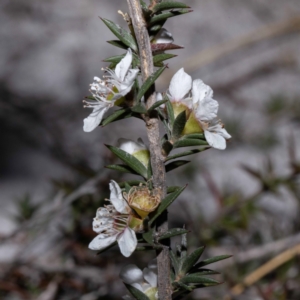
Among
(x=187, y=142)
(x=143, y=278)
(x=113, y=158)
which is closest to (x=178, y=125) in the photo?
(x=187, y=142)

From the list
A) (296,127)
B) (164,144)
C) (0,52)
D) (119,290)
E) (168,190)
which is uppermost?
(164,144)

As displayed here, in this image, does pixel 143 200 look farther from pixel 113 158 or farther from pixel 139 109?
pixel 113 158

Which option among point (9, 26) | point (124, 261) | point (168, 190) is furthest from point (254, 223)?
point (9, 26)

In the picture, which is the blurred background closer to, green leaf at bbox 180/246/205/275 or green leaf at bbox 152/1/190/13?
green leaf at bbox 180/246/205/275

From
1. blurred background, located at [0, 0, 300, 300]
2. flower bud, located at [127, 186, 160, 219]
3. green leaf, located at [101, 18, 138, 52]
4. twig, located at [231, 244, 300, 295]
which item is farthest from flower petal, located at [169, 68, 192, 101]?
twig, located at [231, 244, 300, 295]

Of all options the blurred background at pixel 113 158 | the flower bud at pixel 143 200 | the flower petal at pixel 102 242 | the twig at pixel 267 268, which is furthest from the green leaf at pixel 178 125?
the twig at pixel 267 268

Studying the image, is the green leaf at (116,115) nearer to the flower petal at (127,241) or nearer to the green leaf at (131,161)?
the green leaf at (131,161)

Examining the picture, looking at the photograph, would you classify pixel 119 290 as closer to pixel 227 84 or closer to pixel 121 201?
pixel 121 201

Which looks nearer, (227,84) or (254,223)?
(254,223)
